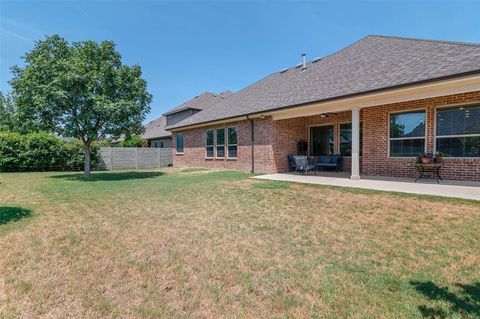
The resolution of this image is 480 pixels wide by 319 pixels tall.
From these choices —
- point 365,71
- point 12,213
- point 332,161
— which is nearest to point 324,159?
point 332,161

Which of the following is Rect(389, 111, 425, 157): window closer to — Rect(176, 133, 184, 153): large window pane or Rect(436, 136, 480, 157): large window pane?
Rect(436, 136, 480, 157): large window pane

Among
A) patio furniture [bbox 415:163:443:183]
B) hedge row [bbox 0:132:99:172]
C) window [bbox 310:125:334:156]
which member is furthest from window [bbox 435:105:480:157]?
hedge row [bbox 0:132:99:172]

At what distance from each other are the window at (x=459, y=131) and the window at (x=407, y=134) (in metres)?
0.54

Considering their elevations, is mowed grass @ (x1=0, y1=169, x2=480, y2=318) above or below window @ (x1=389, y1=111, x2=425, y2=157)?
below

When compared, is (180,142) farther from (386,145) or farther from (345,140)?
(386,145)

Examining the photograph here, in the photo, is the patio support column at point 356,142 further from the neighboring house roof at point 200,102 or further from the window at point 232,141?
the neighboring house roof at point 200,102

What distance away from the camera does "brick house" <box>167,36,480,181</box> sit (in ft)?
27.3

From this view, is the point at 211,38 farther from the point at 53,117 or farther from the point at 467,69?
the point at 467,69

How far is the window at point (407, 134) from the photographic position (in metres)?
9.63

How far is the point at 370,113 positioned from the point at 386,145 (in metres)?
1.53

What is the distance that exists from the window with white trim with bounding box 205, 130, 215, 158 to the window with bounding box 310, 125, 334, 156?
6530mm

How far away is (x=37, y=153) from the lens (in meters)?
16.4

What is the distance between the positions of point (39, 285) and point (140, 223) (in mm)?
2168

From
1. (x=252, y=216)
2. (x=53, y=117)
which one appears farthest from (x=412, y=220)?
(x=53, y=117)
